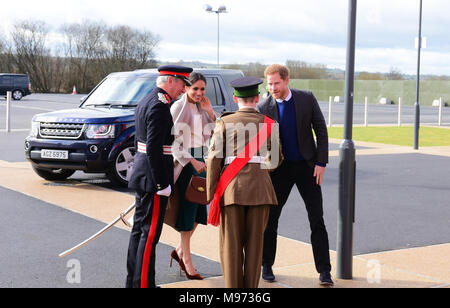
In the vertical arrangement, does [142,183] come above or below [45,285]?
above

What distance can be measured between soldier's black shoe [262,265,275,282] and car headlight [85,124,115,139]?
526 centimetres

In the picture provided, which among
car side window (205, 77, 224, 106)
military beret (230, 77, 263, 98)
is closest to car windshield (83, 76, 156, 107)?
car side window (205, 77, 224, 106)

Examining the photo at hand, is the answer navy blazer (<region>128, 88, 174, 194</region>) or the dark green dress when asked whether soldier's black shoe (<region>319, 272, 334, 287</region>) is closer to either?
the dark green dress

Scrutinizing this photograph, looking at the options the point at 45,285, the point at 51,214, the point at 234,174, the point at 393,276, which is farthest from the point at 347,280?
the point at 51,214

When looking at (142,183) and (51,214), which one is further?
(51,214)

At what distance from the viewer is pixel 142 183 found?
520 centimetres

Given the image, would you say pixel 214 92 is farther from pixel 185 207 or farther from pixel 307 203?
pixel 307 203

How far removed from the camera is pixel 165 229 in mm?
7914

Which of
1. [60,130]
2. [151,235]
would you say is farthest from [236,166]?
[60,130]

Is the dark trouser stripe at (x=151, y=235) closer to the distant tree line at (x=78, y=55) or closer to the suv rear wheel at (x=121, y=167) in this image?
the suv rear wheel at (x=121, y=167)

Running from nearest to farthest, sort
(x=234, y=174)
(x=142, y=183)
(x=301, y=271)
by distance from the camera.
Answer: (x=234, y=174) → (x=142, y=183) → (x=301, y=271)

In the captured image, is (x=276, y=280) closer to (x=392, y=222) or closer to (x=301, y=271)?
(x=301, y=271)

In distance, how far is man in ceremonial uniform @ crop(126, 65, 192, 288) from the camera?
508cm
